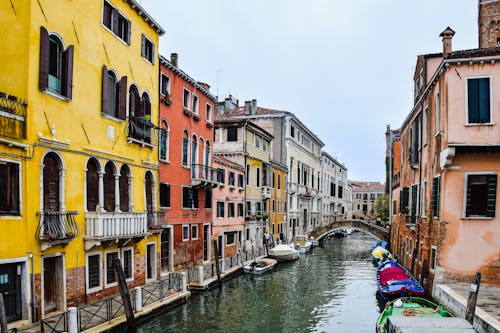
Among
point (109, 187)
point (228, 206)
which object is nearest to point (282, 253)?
point (228, 206)

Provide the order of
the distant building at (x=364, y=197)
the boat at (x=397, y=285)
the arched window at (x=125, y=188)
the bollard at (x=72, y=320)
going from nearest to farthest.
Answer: the bollard at (x=72, y=320)
the arched window at (x=125, y=188)
the boat at (x=397, y=285)
the distant building at (x=364, y=197)

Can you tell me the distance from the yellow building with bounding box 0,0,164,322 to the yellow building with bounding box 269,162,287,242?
18.8m

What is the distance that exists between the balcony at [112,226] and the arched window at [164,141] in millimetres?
3658

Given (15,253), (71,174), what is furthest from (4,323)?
(71,174)

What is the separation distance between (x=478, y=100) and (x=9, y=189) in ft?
44.1

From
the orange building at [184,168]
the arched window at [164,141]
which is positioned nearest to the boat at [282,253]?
the orange building at [184,168]

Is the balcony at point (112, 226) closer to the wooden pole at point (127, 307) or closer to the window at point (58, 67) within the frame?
the wooden pole at point (127, 307)

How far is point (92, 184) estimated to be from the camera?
13.9 metres

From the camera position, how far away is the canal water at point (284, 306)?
14.5 metres

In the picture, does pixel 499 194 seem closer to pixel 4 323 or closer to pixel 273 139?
pixel 4 323

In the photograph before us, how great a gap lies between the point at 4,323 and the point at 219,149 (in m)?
21.6

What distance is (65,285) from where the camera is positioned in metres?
12.4

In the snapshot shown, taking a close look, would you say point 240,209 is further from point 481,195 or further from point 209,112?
point 481,195

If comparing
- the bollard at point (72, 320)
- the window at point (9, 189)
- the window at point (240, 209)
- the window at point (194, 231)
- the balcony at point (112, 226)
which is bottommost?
the bollard at point (72, 320)
